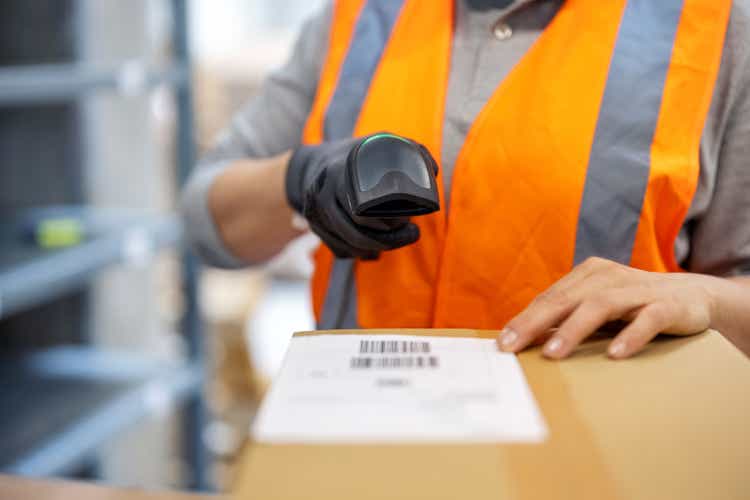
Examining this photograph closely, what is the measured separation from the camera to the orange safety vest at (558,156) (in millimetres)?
750

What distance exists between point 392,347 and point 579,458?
17cm

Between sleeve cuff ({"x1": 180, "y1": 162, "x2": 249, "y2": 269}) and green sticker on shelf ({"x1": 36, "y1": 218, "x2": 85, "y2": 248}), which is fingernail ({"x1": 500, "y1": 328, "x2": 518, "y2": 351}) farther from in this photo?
green sticker on shelf ({"x1": 36, "y1": 218, "x2": 85, "y2": 248})

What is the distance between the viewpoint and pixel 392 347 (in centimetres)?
59

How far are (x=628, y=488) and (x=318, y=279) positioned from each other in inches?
21.6

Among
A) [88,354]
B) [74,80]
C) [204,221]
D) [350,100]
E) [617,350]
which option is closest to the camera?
[617,350]

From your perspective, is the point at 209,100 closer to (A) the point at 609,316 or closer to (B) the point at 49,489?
(B) the point at 49,489

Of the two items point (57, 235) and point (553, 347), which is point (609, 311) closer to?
point (553, 347)

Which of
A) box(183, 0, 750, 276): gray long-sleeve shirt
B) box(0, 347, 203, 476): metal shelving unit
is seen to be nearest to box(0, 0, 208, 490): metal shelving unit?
box(0, 347, 203, 476): metal shelving unit

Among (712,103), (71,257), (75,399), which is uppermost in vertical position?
(712,103)

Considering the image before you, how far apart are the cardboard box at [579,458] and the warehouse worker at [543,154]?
137mm

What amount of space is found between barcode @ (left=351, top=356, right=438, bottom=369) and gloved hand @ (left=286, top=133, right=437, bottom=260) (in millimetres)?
189

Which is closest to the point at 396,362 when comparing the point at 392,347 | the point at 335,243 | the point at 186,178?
the point at 392,347

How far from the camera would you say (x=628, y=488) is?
45 centimetres

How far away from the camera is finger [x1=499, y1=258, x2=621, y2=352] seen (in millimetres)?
608
